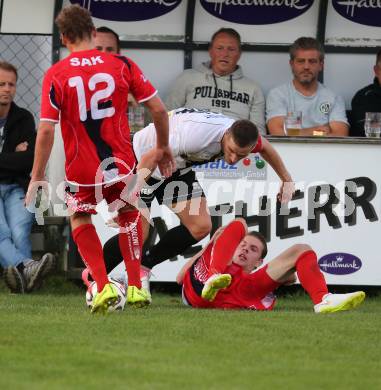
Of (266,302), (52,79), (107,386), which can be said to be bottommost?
(266,302)

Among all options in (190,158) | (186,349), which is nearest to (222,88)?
(190,158)

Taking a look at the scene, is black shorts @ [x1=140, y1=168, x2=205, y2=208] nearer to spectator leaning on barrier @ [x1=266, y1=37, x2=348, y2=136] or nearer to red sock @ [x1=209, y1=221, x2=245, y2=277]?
red sock @ [x1=209, y1=221, x2=245, y2=277]

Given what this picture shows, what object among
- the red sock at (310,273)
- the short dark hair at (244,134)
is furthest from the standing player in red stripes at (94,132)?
the red sock at (310,273)

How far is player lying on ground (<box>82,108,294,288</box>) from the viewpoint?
28.4 ft

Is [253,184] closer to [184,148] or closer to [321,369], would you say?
[184,148]

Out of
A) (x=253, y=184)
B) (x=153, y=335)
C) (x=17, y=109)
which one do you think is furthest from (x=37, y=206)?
(x=153, y=335)

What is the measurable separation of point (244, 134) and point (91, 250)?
132cm

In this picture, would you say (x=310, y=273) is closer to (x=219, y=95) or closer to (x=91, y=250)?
(x=91, y=250)

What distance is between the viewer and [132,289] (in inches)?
337

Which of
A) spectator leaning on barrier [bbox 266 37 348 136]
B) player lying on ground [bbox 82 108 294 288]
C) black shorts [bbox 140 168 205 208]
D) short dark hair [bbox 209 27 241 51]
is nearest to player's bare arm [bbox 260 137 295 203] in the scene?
player lying on ground [bbox 82 108 294 288]

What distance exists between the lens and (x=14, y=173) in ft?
35.6

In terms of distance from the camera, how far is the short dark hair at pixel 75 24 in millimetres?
8023

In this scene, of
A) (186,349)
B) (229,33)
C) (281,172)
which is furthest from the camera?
(229,33)

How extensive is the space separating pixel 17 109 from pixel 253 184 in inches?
86.6
